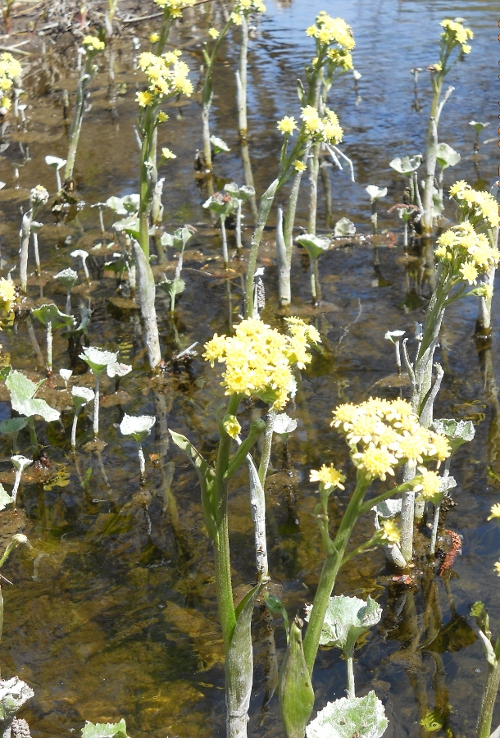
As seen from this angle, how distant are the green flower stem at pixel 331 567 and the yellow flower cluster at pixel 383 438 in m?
0.06

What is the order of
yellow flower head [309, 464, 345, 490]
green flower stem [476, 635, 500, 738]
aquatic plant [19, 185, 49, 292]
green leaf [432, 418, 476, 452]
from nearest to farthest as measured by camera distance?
yellow flower head [309, 464, 345, 490] → green flower stem [476, 635, 500, 738] → green leaf [432, 418, 476, 452] → aquatic plant [19, 185, 49, 292]

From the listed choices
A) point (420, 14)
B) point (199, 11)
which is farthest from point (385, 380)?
point (199, 11)

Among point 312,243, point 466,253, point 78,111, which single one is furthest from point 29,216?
point 466,253

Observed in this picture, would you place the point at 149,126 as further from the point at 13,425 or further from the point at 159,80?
the point at 13,425

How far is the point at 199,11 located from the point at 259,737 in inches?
637

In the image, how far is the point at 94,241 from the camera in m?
7.90

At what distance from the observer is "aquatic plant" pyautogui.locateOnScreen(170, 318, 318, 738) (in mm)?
2314

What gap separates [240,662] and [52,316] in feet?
11.1

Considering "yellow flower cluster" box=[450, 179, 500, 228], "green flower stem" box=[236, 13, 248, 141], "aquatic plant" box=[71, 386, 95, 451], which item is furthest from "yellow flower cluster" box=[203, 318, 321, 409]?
"green flower stem" box=[236, 13, 248, 141]

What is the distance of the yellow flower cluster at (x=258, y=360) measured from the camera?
90.4 inches

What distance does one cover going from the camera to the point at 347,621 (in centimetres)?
296

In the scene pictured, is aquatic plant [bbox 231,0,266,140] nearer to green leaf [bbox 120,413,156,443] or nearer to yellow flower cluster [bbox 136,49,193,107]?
yellow flower cluster [bbox 136,49,193,107]

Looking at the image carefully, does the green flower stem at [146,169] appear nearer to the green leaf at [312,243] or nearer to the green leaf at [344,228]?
the green leaf at [312,243]

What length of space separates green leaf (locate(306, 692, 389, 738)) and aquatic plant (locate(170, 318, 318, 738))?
1.03 ft
